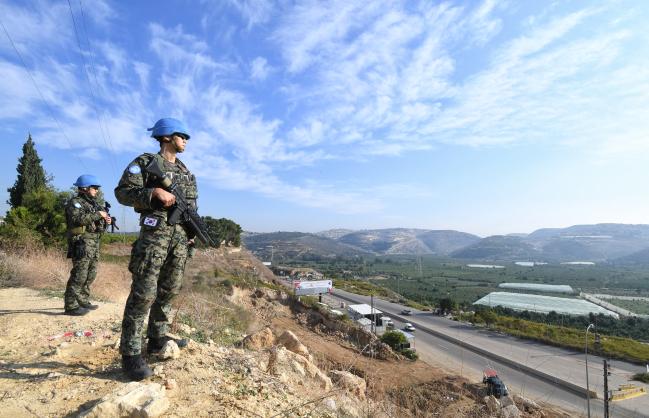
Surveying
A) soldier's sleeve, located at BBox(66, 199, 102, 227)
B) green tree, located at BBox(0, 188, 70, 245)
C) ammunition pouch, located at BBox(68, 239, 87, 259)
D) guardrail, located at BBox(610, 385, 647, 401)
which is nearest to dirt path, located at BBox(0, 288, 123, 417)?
ammunition pouch, located at BBox(68, 239, 87, 259)

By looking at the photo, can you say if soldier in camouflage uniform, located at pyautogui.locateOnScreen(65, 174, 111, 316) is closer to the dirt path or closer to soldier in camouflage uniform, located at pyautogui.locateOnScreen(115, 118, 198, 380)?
the dirt path

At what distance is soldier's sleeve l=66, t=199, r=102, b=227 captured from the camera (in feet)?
18.1

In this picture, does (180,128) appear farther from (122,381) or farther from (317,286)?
(317,286)

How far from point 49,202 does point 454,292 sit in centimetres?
9797

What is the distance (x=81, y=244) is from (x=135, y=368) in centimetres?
364

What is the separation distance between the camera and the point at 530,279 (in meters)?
140

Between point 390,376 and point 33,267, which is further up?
point 33,267

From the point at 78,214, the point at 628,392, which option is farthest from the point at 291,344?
the point at 628,392

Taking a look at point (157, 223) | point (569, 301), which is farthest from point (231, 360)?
point (569, 301)

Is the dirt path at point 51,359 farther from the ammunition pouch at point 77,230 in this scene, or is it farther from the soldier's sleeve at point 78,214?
the soldier's sleeve at point 78,214

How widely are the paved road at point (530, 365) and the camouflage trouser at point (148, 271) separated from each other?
1654 cm

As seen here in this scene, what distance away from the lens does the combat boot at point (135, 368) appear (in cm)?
285

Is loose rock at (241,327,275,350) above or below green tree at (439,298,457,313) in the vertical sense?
above

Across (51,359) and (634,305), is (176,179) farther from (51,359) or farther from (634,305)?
(634,305)
